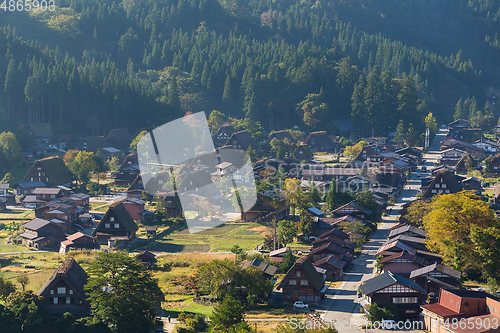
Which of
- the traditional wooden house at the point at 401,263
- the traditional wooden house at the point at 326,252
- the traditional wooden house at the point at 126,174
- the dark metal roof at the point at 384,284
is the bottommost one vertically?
the traditional wooden house at the point at 126,174

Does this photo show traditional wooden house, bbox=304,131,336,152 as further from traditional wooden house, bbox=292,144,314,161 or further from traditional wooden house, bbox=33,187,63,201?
traditional wooden house, bbox=33,187,63,201

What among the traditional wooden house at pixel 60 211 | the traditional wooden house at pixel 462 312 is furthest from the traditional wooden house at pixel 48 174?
the traditional wooden house at pixel 462 312

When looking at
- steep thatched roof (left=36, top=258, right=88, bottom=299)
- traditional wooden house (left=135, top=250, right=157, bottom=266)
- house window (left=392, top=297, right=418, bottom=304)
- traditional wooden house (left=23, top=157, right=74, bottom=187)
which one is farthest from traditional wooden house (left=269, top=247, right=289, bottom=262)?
traditional wooden house (left=23, top=157, right=74, bottom=187)

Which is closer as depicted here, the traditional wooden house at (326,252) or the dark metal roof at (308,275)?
the dark metal roof at (308,275)

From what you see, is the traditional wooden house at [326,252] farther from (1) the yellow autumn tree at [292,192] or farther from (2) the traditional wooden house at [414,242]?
(1) the yellow autumn tree at [292,192]

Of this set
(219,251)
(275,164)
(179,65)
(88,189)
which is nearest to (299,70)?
(179,65)

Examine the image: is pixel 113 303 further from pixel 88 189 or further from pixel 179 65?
pixel 179 65
